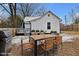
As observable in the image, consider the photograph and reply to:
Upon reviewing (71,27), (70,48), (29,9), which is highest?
(29,9)

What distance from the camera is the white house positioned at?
1.90 meters

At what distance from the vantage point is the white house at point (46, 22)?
1.90m

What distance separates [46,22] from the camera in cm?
191

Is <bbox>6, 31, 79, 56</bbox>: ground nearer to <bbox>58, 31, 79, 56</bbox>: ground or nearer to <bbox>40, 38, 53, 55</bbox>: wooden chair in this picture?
<bbox>58, 31, 79, 56</bbox>: ground

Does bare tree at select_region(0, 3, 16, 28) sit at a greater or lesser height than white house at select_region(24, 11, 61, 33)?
greater

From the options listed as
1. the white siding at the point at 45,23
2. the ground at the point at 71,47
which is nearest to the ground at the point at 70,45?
the ground at the point at 71,47

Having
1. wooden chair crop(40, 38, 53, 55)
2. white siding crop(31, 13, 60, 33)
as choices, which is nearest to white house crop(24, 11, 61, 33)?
white siding crop(31, 13, 60, 33)

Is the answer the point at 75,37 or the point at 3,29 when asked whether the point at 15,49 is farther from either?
the point at 75,37

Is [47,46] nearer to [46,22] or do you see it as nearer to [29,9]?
[46,22]

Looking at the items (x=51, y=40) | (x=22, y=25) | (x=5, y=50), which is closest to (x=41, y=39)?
(x=51, y=40)

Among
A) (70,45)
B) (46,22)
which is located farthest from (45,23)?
(70,45)

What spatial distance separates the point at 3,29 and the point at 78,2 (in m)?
0.79

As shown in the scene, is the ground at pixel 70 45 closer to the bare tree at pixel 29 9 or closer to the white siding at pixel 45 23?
the white siding at pixel 45 23

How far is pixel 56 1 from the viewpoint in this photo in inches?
76.2
